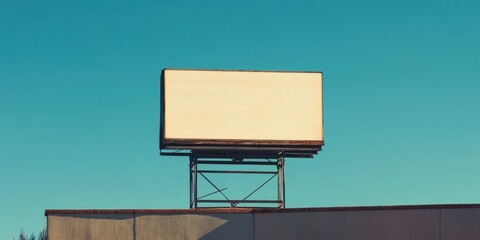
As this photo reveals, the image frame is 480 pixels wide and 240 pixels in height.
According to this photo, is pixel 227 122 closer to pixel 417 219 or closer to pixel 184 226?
pixel 184 226

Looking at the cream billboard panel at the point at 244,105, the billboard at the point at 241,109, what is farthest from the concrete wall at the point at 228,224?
the cream billboard panel at the point at 244,105

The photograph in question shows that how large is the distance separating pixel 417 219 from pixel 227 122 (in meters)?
15.9

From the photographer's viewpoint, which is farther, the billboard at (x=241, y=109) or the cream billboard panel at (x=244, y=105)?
the cream billboard panel at (x=244, y=105)

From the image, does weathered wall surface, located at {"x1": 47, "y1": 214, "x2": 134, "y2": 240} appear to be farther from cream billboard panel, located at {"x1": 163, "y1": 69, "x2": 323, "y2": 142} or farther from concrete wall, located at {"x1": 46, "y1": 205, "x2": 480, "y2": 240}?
cream billboard panel, located at {"x1": 163, "y1": 69, "x2": 323, "y2": 142}

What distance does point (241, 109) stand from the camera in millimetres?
54062

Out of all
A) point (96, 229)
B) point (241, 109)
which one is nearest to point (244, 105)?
point (241, 109)

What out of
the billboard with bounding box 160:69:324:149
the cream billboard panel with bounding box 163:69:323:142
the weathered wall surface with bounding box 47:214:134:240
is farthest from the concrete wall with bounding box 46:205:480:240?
the cream billboard panel with bounding box 163:69:323:142

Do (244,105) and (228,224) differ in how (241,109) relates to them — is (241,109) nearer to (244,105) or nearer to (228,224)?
(244,105)

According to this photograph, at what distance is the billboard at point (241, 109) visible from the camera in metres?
52.8

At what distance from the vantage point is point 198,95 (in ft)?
176

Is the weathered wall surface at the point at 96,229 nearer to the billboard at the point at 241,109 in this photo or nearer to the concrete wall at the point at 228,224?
the concrete wall at the point at 228,224

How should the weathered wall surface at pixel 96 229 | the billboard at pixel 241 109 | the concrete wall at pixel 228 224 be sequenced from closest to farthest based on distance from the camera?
the concrete wall at pixel 228 224
the weathered wall surface at pixel 96 229
the billboard at pixel 241 109

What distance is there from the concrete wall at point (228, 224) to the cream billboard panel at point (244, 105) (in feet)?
35.3

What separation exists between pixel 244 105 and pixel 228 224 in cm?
1318
